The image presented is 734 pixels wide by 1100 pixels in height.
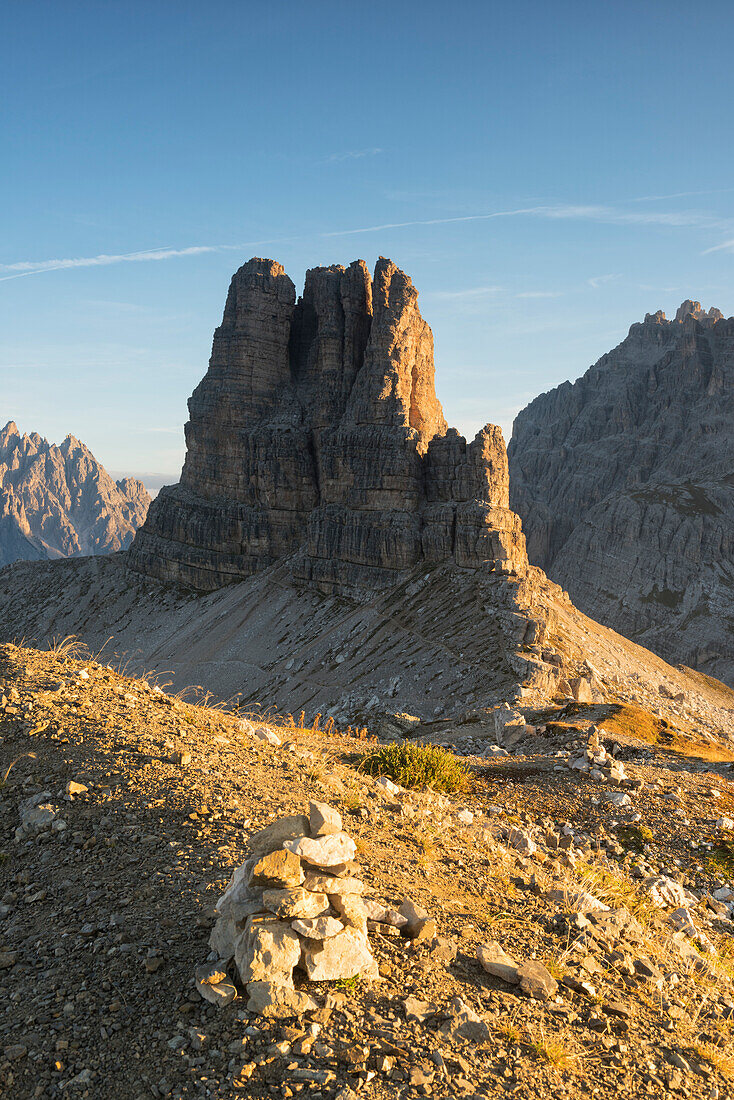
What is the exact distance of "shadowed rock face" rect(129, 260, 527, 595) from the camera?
2336 inches

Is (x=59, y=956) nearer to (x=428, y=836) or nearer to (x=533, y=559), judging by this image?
(x=428, y=836)

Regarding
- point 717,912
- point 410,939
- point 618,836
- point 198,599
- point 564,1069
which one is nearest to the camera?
point 564,1069

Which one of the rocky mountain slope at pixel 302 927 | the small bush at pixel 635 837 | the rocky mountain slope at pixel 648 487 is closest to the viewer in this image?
the rocky mountain slope at pixel 302 927

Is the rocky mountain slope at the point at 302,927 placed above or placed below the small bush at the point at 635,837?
above

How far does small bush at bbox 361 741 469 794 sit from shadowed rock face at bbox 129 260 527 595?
41016 mm

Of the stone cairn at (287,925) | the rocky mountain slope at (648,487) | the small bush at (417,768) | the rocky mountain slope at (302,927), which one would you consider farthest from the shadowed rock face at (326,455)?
the rocky mountain slope at (648,487)

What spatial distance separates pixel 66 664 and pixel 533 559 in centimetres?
14735

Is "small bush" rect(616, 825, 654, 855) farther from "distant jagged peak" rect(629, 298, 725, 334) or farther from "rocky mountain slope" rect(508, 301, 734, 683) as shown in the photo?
"distant jagged peak" rect(629, 298, 725, 334)

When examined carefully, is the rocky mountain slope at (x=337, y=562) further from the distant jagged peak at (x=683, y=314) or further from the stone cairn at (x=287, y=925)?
the distant jagged peak at (x=683, y=314)

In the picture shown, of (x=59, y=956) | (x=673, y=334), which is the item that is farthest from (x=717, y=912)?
(x=673, y=334)

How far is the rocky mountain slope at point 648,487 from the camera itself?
119125 mm

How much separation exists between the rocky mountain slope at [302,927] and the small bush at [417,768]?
0.95 m

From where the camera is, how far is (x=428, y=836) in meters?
8.40

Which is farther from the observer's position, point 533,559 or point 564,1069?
point 533,559
